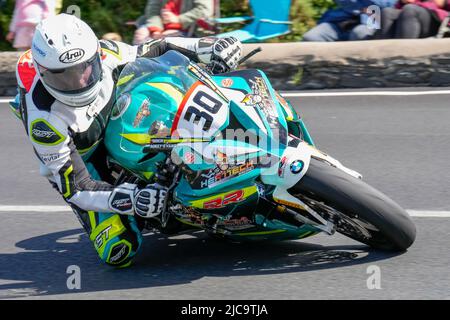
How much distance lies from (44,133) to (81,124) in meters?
0.20

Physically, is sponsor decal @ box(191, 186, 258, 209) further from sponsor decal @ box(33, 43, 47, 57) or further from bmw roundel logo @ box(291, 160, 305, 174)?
sponsor decal @ box(33, 43, 47, 57)

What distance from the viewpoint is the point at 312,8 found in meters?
10.9

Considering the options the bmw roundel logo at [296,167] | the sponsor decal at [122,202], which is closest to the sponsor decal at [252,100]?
the bmw roundel logo at [296,167]

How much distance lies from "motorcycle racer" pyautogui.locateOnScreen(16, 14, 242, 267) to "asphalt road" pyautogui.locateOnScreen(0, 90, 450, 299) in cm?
29

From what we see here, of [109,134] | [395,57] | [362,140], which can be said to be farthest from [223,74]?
[395,57]

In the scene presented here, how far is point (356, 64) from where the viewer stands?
890cm

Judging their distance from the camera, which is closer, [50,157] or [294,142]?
[294,142]

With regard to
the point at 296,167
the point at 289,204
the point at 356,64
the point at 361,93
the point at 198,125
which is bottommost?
the point at 361,93

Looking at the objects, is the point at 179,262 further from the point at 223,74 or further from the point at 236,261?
the point at 223,74

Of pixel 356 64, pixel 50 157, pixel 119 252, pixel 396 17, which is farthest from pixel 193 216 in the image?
pixel 396 17

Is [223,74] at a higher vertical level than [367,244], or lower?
higher

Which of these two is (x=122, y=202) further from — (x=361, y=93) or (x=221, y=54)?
(x=361, y=93)

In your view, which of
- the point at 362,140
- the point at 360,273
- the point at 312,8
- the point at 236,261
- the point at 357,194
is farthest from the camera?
the point at 312,8
